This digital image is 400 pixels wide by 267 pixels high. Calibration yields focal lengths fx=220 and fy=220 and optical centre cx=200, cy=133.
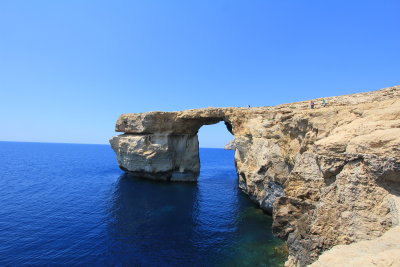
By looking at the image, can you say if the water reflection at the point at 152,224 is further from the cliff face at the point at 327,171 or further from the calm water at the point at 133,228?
the cliff face at the point at 327,171

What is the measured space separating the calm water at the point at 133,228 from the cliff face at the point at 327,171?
513 cm

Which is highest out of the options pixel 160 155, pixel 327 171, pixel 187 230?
pixel 327 171

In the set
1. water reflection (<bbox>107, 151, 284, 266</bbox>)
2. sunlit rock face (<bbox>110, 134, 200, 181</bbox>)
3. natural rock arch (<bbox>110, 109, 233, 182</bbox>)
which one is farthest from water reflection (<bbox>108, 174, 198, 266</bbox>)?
natural rock arch (<bbox>110, 109, 233, 182</bbox>)

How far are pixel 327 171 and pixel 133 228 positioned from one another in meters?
19.8

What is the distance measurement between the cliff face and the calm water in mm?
5128

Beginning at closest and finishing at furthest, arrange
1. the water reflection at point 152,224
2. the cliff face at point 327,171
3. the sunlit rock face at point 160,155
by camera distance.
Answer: the cliff face at point 327,171 → the water reflection at point 152,224 → the sunlit rock face at point 160,155

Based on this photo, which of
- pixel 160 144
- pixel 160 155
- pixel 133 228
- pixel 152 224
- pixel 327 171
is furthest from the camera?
pixel 160 155

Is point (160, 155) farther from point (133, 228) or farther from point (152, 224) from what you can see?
point (133, 228)

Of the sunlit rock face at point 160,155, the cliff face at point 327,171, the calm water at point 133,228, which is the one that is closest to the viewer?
the cliff face at point 327,171

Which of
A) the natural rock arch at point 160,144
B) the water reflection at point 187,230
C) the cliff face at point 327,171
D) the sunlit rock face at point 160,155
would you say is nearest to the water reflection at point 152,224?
the water reflection at point 187,230

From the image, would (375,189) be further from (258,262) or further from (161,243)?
(161,243)

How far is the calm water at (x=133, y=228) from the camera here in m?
17.9

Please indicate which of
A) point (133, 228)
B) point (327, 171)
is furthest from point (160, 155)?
point (327, 171)

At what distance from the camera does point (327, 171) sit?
39.2ft
